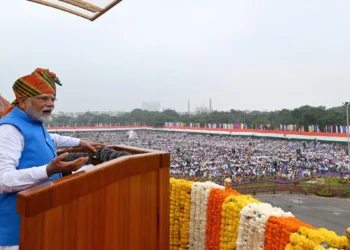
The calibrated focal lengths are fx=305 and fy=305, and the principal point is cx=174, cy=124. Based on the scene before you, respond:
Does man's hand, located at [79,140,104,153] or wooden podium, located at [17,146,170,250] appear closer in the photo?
wooden podium, located at [17,146,170,250]

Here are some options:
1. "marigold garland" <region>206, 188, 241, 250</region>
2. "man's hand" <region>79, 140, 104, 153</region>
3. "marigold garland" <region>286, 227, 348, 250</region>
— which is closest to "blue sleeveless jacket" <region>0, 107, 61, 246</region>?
"man's hand" <region>79, 140, 104, 153</region>

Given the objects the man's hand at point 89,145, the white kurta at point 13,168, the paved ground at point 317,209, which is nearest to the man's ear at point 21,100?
the white kurta at point 13,168

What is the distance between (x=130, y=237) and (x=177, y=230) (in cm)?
232

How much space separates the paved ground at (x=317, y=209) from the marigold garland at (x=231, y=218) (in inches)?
425

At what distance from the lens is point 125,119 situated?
81.8 meters

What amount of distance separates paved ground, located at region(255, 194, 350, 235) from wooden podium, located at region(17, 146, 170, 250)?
12.4 meters

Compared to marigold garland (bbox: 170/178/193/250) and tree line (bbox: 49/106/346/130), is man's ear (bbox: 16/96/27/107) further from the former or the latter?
tree line (bbox: 49/106/346/130)

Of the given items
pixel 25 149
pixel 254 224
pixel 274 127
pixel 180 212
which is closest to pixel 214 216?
pixel 180 212

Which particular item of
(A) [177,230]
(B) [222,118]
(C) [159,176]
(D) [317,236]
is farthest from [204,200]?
(B) [222,118]

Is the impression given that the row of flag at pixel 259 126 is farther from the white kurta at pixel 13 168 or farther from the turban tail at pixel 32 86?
the white kurta at pixel 13 168

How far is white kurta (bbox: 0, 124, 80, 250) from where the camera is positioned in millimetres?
1300

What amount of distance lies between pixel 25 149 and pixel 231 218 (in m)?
2.16

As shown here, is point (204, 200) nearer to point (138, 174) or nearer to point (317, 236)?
point (317, 236)

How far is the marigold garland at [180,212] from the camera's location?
11.9 ft
